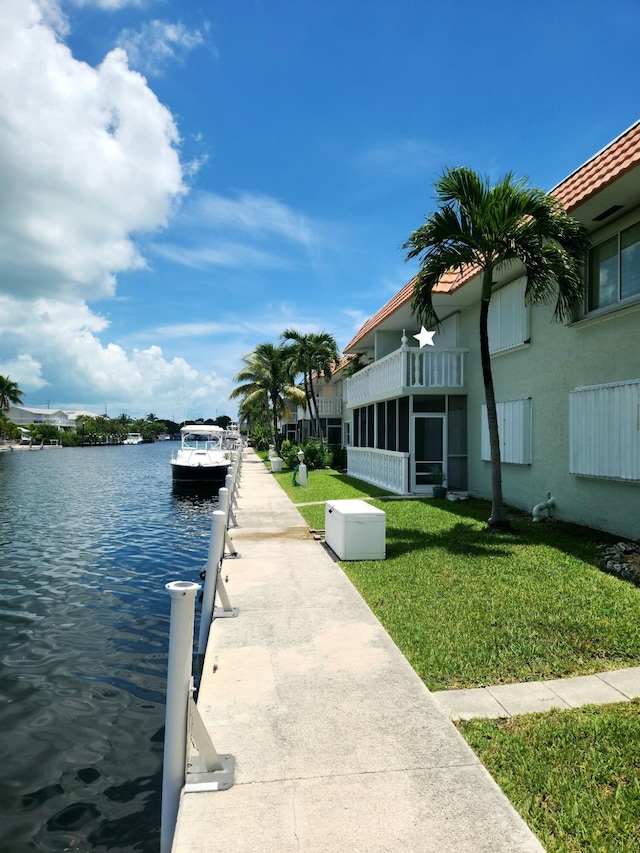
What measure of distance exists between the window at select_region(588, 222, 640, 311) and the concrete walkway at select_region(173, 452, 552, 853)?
7029mm

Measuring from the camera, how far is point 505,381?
551 inches

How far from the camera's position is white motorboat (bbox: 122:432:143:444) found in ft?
464

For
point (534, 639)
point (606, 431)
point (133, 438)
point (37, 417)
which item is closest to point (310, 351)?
point (606, 431)

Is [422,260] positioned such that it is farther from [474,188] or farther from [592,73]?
[592,73]

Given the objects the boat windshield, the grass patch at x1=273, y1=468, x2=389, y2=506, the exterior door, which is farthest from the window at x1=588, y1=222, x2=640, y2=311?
the boat windshield

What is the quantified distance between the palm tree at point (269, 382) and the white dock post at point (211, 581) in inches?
1135

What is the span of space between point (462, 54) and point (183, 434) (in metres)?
25.0

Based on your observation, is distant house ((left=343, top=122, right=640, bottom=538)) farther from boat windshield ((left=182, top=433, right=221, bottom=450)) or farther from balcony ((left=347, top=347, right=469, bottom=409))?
boat windshield ((left=182, top=433, right=221, bottom=450))

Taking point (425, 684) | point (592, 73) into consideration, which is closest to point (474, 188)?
point (592, 73)

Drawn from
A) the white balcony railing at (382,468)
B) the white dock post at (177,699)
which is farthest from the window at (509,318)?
the white dock post at (177,699)

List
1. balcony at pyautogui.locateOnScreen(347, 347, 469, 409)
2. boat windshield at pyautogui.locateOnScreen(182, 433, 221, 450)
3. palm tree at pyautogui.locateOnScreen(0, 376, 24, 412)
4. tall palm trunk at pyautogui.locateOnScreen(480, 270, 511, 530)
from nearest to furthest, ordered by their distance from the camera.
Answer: tall palm trunk at pyautogui.locateOnScreen(480, 270, 511, 530) → balcony at pyautogui.locateOnScreen(347, 347, 469, 409) → boat windshield at pyautogui.locateOnScreen(182, 433, 221, 450) → palm tree at pyautogui.locateOnScreen(0, 376, 24, 412)

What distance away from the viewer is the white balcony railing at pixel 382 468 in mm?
16516

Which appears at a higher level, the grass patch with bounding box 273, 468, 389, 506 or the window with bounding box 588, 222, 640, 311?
the window with bounding box 588, 222, 640, 311

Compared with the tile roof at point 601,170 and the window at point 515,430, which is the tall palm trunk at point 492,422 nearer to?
the tile roof at point 601,170
